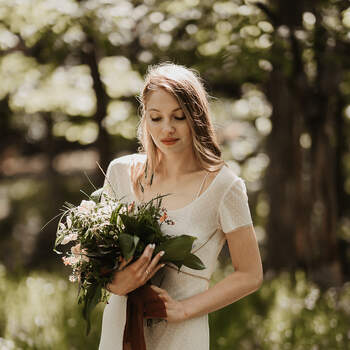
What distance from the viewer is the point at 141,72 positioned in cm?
700

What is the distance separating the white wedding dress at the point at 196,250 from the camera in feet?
8.52

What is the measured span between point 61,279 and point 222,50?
354 cm

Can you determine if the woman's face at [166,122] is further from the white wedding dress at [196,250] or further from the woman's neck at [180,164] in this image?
the white wedding dress at [196,250]

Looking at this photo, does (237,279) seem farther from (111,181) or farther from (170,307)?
(111,181)

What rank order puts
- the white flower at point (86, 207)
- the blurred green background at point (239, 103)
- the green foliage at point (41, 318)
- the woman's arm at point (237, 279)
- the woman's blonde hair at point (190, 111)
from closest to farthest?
the white flower at point (86, 207), the woman's arm at point (237, 279), the woman's blonde hair at point (190, 111), the green foliage at point (41, 318), the blurred green background at point (239, 103)

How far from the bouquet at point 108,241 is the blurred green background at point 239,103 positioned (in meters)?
1.55

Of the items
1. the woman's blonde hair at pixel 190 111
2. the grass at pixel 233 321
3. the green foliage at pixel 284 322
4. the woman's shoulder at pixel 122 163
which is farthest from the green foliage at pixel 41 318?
the woman's blonde hair at pixel 190 111

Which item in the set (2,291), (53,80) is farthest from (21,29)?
(2,291)

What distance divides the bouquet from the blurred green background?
1.55 metres

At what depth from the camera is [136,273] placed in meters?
2.38

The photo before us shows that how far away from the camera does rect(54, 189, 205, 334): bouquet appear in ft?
7.80

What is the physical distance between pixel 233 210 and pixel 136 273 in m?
0.57

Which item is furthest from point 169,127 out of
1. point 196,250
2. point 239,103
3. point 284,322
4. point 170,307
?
point 239,103

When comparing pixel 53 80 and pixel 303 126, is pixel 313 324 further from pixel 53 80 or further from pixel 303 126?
pixel 53 80
